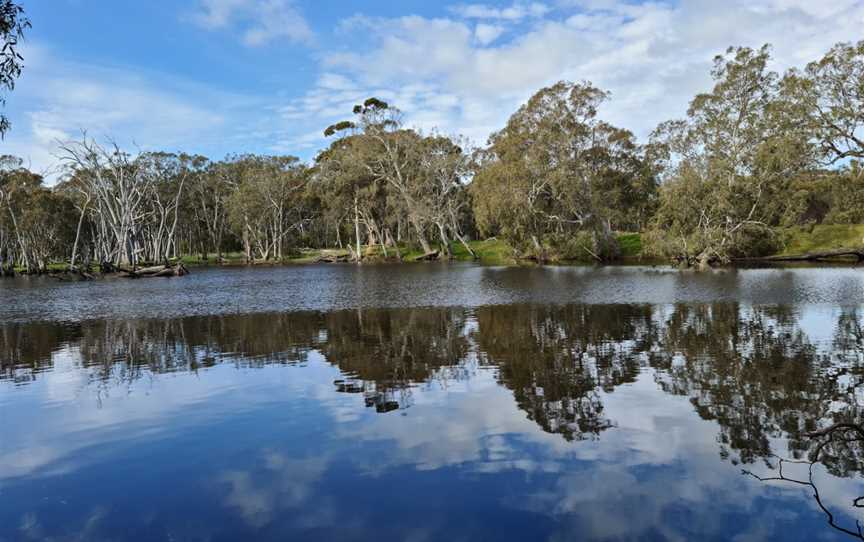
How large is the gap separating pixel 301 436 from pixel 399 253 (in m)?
75.5

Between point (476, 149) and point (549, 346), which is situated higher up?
point (476, 149)

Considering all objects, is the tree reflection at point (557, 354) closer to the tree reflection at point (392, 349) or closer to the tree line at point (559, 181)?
the tree reflection at point (392, 349)

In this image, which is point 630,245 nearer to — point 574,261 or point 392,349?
point 574,261

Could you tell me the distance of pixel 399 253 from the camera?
281 ft

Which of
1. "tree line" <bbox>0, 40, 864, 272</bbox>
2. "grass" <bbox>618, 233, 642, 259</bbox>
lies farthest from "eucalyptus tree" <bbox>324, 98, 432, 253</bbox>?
"grass" <bbox>618, 233, 642, 259</bbox>

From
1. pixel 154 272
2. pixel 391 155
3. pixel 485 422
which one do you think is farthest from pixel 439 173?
pixel 485 422

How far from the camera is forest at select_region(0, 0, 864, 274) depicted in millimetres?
49219

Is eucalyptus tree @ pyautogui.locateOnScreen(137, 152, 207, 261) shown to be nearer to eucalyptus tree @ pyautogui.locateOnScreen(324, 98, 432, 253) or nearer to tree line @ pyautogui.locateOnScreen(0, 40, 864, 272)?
tree line @ pyautogui.locateOnScreen(0, 40, 864, 272)

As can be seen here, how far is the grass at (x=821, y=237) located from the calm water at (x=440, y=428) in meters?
36.7

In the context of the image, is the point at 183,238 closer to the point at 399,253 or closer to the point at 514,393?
the point at 399,253

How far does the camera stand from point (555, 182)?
198 ft

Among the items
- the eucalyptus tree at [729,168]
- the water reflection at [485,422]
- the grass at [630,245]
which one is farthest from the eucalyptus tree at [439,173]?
the water reflection at [485,422]

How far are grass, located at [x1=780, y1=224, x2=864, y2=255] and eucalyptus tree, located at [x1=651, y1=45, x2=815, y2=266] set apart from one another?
187 inches

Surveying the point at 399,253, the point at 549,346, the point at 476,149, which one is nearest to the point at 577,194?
the point at 476,149
